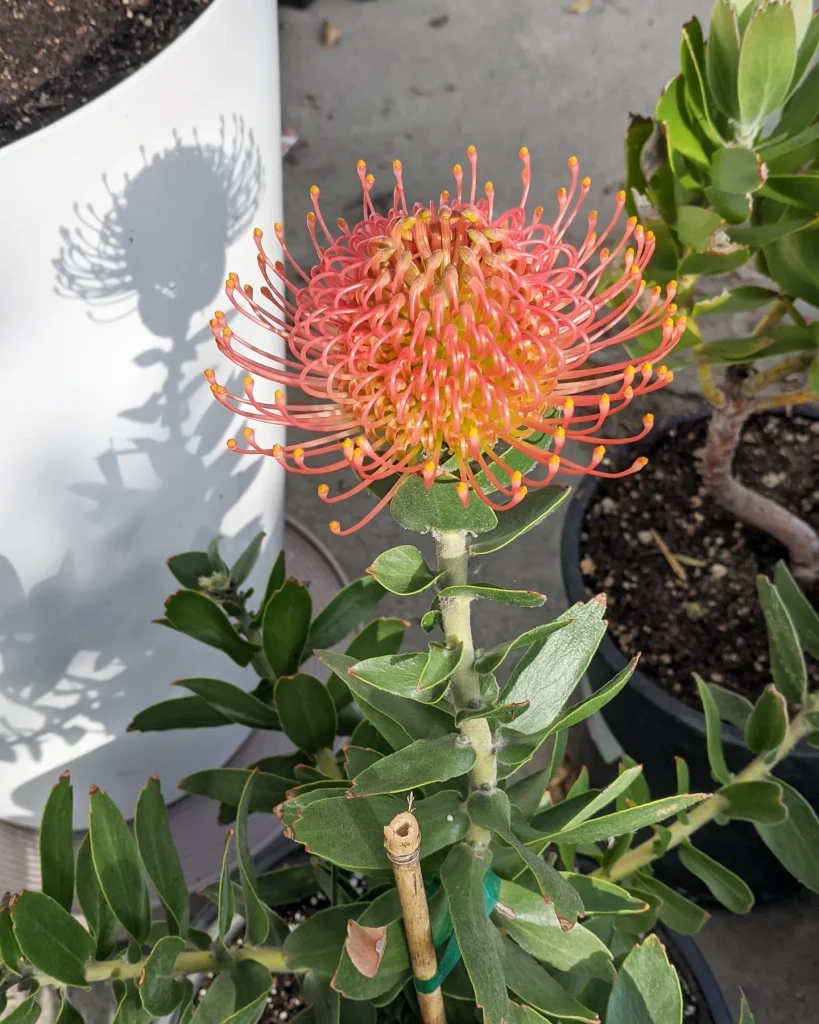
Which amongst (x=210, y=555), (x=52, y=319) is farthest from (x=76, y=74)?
(x=210, y=555)

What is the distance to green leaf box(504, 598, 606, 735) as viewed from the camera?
16.0 inches

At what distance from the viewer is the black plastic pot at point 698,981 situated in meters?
0.64

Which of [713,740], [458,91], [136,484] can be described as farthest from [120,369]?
[458,91]

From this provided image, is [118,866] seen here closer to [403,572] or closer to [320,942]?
[320,942]

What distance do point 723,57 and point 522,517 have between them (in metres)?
0.36

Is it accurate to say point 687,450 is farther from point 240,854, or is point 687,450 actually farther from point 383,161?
point 383,161

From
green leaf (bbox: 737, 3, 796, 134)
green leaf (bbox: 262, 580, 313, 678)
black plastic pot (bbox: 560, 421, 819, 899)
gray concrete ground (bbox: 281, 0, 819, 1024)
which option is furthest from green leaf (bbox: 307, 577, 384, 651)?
gray concrete ground (bbox: 281, 0, 819, 1024)

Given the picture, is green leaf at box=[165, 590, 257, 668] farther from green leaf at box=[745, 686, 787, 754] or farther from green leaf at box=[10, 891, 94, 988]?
green leaf at box=[745, 686, 787, 754]

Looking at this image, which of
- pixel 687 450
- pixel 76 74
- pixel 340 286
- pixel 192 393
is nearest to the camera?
pixel 340 286

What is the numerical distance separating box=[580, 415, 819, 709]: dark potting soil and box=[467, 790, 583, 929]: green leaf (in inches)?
17.8

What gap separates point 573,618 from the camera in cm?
39

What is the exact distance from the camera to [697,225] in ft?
1.87

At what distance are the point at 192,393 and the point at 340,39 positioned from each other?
1471 mm

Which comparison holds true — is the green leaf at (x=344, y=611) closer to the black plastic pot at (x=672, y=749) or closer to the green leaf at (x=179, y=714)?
the green leaf at (x=179, y=714)
